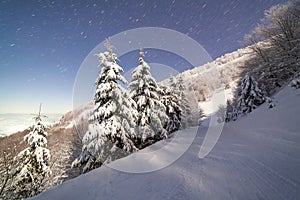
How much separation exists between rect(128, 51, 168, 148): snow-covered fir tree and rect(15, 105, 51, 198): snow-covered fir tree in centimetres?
760

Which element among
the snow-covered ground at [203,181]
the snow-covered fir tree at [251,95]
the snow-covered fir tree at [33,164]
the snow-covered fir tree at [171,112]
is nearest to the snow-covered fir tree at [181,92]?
the snow-covered fir tree at [171,112]

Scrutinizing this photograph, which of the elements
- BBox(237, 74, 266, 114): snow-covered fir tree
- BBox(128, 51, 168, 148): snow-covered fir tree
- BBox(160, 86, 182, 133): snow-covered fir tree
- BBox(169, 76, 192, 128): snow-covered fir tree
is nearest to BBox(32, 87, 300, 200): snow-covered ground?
BBox(128, 51, 168, 148): snow-covered fir tree

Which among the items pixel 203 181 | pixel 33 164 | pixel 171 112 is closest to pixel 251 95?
pixel 171 112

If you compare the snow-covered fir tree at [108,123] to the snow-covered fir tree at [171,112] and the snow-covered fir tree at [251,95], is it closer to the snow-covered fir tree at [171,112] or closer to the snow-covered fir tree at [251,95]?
the snow-covered fir tree at [171,112]

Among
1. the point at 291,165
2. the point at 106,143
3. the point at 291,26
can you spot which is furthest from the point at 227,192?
the point at 291,26

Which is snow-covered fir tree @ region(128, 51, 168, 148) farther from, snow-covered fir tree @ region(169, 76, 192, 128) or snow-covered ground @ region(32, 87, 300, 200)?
snow-covered fir tree @ region(169, 76, 192, 128)

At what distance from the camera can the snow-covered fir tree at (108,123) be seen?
1104 cm

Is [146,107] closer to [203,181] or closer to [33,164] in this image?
[33,164]

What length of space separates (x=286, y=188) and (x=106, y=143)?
983 cm

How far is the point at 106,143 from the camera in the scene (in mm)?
11484

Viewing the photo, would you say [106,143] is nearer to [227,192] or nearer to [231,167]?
[231,167]

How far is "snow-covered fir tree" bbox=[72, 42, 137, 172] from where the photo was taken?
36.2 ft

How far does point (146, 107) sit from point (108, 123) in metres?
4.95

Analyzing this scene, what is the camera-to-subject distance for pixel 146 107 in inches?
618
